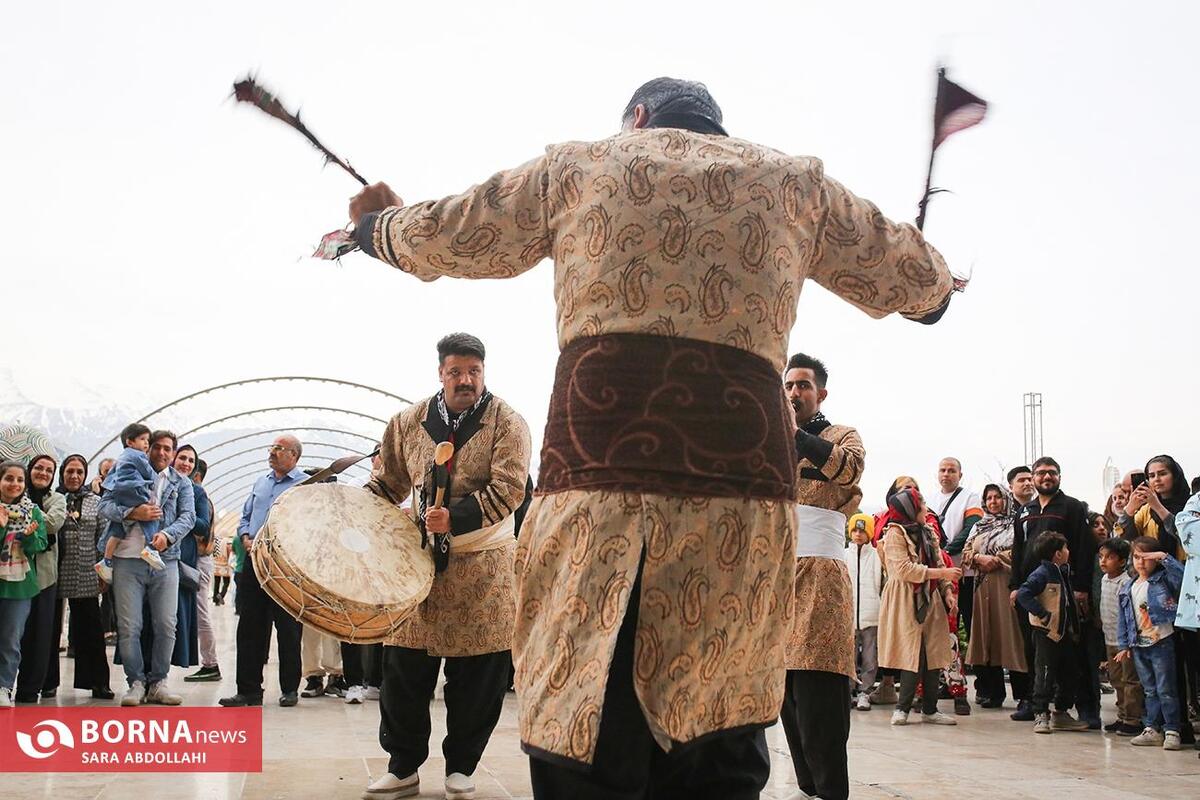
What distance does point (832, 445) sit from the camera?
3.95 metres

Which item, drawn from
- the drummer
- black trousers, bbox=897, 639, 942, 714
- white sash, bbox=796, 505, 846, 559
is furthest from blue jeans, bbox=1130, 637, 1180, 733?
the drummer

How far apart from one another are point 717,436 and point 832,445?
1.84 metres

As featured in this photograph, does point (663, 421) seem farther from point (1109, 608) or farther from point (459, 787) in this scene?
point (1109, 608)

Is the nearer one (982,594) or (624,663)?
(624,663)

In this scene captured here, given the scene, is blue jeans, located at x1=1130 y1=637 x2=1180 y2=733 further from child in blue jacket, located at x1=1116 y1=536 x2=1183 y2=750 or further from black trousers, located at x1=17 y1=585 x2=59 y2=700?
black trousers, located at x1=17 y1=585 x2=59 y2=700

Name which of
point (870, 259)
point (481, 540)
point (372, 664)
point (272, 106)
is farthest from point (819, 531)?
point (372, 664)

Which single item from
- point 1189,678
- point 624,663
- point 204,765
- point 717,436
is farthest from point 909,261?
point 1189,678

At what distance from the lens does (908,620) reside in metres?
7.95

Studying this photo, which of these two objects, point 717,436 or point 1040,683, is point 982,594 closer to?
point 1040,683

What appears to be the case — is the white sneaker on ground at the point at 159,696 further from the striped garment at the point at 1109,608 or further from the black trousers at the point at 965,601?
the black trousers at the point at 965,601

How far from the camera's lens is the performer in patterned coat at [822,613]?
13.0 feet

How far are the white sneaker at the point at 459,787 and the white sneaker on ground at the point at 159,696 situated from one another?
3402 millimetres

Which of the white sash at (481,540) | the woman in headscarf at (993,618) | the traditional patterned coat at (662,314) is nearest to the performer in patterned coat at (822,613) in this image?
the white sash at (481,540)

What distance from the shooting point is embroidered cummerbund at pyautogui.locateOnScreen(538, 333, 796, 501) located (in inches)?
85.5
